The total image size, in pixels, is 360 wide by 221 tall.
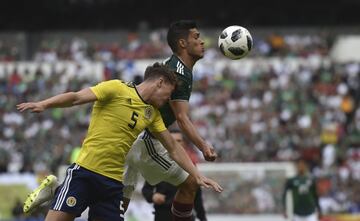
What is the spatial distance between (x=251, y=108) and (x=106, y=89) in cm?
1871

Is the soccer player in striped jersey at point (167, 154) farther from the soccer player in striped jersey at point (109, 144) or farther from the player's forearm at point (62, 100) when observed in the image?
the player's forearm at point (62, 100)

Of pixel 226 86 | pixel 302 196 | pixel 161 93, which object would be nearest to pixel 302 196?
pixel 302 196

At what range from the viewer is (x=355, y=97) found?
2648 centimetres

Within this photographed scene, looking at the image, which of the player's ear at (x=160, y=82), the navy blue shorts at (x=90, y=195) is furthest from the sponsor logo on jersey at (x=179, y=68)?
the navy blue shorts at (x=90, y=195)

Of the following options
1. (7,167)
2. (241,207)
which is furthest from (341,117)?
(7,167)

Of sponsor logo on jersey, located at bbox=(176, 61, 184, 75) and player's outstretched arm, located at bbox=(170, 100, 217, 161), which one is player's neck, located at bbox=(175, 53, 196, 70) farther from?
player's outstretched arm, located at bbox=(170, 100, 217, 161)

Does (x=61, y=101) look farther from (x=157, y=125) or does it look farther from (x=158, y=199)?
(x=158, y=199)

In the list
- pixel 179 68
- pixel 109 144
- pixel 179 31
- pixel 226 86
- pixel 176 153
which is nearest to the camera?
pixel 109 144

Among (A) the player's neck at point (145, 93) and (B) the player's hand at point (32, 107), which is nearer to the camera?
(B) the player's hand at point (32, 107)

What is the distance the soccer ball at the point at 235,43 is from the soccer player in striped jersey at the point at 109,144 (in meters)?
1.26

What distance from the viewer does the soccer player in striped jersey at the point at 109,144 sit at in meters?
8.07

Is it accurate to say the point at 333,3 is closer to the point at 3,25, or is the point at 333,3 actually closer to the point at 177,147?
the point at 3,25

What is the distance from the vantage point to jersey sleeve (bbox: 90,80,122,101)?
25.9 ft

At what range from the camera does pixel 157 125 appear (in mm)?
8414
